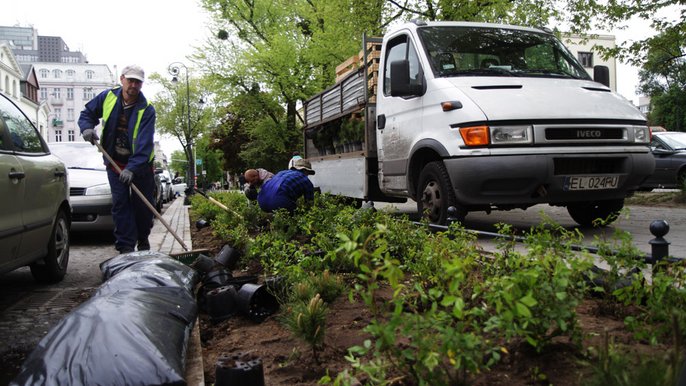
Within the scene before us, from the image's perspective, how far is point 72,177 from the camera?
8.31 m

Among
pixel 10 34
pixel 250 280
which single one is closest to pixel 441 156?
pixel 250 280

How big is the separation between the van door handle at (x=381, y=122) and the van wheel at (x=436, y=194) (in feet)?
4.14

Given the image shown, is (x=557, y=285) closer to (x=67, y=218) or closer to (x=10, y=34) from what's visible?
(x=67, y=218)

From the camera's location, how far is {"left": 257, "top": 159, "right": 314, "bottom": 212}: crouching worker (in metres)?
7.01

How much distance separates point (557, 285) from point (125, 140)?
5.06 m

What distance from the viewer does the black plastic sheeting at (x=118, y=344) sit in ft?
6.52

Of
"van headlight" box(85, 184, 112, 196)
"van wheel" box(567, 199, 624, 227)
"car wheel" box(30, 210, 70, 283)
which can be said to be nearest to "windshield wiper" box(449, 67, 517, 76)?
"van wheel" box(567, 199, 624, 227)

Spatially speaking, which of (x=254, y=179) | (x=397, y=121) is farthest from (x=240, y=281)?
(x=254, y=179)

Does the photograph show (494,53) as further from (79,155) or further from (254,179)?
(79,155)

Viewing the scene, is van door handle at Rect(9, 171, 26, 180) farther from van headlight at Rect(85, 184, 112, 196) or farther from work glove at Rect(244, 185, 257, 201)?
work glove at Rect(244, 185, 257, 201)

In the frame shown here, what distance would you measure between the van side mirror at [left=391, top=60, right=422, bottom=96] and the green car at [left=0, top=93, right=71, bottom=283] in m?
3.44

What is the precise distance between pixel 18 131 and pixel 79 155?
5733 millimetres

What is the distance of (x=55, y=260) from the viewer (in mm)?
5031

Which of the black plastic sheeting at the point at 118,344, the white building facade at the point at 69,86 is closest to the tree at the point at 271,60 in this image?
the black plastic sheeting at the point at 118,344
